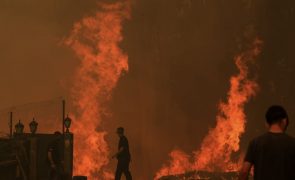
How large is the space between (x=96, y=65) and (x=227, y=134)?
10.2 meters

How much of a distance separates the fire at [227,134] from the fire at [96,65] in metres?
5.58

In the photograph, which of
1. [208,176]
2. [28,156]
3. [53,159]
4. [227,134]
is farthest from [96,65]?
[28,156]

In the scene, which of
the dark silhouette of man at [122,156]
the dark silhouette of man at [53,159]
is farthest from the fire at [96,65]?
the dark silhouette of man at [53,159]

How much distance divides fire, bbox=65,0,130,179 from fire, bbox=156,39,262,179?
18.3 ft

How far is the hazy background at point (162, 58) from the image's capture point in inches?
1437

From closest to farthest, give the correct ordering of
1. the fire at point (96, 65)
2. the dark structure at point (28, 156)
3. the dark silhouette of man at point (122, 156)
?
1. the dark structure at point (28, 156)
2. the dark silhouette of man at point (122, 156)
3. the fire at point (96, 65)

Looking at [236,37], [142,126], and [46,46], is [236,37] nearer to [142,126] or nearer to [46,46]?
[142,126]

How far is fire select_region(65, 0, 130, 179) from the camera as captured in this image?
35312mm

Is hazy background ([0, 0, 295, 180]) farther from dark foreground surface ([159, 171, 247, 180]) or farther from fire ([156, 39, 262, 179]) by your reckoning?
dark foreground surface ([159, 171, 247, 180])

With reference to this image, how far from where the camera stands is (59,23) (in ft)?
121

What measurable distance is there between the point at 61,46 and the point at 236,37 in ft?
41.9

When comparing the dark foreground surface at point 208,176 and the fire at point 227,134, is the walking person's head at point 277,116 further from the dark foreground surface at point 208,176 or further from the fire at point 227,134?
the fire at point 227,134

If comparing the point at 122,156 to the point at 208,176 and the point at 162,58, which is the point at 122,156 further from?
the point at 162,58

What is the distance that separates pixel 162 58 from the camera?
1487 inches
